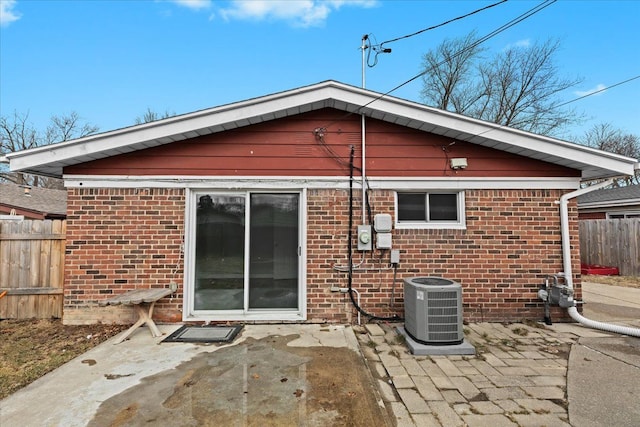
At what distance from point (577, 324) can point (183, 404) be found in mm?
5612

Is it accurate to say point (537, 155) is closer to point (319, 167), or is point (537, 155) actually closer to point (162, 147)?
point (319, 167)

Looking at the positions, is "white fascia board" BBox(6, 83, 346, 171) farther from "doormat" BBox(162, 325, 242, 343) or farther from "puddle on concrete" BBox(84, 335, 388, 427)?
"puddle on concrete" BBox(84, 335, 388, 427)

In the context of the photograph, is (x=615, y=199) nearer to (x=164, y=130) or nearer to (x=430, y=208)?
(x=430, y=208)

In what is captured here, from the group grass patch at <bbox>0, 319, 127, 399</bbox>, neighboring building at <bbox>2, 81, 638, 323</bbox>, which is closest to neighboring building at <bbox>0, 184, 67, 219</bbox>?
grass patch at <bbox>0, 319, 127, 399</bbox>

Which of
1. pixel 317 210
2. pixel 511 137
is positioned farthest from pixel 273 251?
pixel 511 137

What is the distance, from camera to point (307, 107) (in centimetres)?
484

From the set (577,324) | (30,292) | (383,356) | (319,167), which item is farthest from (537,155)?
(30,292)

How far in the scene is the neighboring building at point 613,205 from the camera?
40.3ft

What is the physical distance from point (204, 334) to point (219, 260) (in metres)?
1.10

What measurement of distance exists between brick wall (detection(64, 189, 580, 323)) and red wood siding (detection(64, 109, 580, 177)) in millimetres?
364

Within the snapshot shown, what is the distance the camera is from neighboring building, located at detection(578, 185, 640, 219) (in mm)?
12289

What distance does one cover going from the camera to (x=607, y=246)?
10.6 metres

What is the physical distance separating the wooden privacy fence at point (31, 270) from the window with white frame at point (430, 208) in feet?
18.5

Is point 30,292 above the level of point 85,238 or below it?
below
